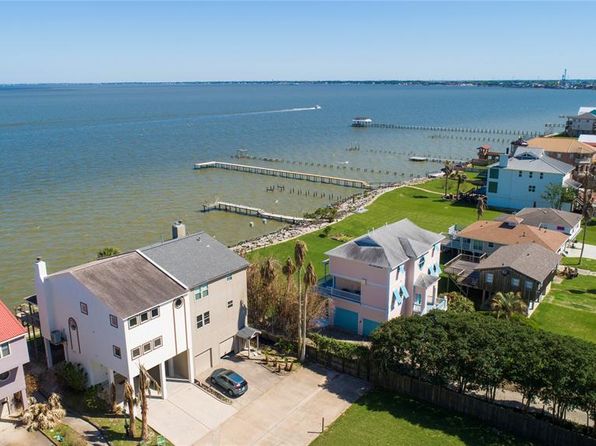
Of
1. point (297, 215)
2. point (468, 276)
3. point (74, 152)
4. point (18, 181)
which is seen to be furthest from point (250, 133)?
point (468, 276)

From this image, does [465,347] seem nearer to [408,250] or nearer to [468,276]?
[408,250]

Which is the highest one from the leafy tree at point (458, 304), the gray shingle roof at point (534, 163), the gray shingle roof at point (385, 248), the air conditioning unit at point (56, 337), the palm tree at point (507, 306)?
the gray shingle roof at point (534, 163)

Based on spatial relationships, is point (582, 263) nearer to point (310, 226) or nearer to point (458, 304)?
point (458, 304)

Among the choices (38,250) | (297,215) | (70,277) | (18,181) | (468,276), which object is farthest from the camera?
(18,181)

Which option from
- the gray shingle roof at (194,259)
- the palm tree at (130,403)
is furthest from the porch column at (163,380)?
the gray shingle roof at (194,259)

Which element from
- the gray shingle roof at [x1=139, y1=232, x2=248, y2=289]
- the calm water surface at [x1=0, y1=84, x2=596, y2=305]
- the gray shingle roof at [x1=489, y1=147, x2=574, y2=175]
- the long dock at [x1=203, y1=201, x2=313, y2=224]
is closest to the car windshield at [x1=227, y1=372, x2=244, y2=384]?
the gray shingle roof at [x1=139, y1=232, x2=248, y2=289]

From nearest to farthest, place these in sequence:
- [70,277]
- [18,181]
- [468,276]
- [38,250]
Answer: [70,277] → [468,276] → [38,250] → [18,181]

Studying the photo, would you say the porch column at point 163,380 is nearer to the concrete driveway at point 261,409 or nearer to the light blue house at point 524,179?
the concrete driveway at point 261,409
